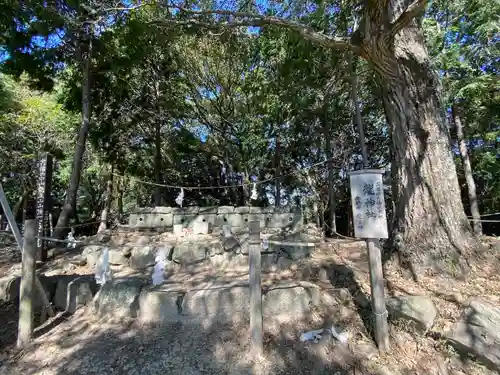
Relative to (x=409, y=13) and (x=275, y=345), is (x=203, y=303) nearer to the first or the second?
(x=275, y=345)

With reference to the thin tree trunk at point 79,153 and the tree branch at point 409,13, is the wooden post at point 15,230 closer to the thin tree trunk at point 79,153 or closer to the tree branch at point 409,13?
the thin tree trunk at point 79,153

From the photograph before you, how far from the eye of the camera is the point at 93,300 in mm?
3020

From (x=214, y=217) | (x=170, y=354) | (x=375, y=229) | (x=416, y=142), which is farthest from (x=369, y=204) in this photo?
(x=214, y=217)

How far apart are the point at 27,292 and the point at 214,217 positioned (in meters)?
4.86

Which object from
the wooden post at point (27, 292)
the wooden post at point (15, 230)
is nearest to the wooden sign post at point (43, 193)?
the wooden post at point (15, 230)

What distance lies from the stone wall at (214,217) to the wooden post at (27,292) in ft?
13.9

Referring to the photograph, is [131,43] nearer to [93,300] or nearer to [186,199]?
[93,300]

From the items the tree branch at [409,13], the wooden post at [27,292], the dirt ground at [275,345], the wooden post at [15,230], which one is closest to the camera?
the dirt ground at [275,345]

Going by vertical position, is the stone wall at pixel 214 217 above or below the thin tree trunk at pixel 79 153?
below

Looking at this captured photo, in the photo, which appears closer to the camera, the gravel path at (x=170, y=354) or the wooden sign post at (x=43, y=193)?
the gravel path at (x=170, y=354)

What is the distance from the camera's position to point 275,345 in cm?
235

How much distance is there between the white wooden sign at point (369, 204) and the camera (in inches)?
Result: 85.1

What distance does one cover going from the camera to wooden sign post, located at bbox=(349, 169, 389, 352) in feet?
7.09

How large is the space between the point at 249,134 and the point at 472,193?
6.26 m
